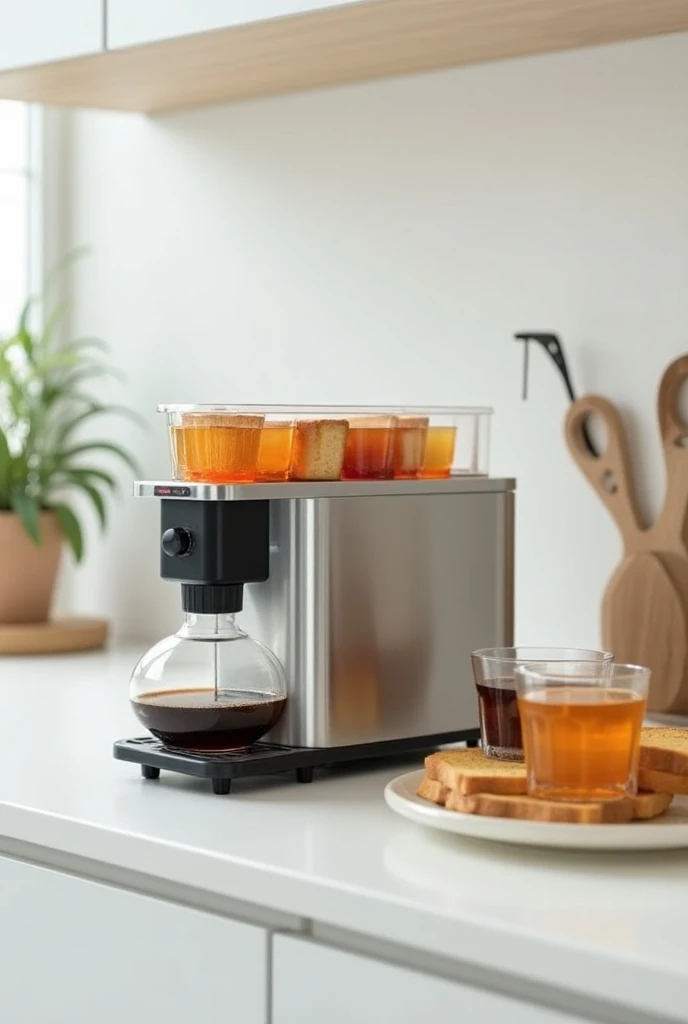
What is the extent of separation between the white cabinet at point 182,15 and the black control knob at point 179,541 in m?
0.53

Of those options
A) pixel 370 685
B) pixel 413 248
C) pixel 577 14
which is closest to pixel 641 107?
pixel 577 14

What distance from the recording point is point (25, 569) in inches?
84.1

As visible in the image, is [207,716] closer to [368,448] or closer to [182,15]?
[368,448]

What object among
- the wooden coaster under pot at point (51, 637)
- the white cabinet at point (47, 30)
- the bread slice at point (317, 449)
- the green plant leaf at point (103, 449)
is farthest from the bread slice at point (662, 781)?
the green plant leaf at point (103, 449)

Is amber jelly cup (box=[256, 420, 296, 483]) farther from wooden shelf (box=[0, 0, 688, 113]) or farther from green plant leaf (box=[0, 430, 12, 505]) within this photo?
green plant leaf (box=[0, 430, 12, 505])

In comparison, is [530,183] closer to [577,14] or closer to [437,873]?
[577,14]

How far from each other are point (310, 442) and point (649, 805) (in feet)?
1.39

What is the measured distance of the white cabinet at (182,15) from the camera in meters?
1.45

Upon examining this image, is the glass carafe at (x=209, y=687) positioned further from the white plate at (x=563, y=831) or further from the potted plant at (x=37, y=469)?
the potted plant at (x=37, y=469)

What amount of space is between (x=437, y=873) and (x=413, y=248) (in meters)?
1.06

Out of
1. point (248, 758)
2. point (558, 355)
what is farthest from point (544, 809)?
point (558, 355)

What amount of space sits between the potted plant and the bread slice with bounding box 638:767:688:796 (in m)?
1.19

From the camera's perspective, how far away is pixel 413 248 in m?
1.88

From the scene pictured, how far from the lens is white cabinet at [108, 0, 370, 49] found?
145 cm
